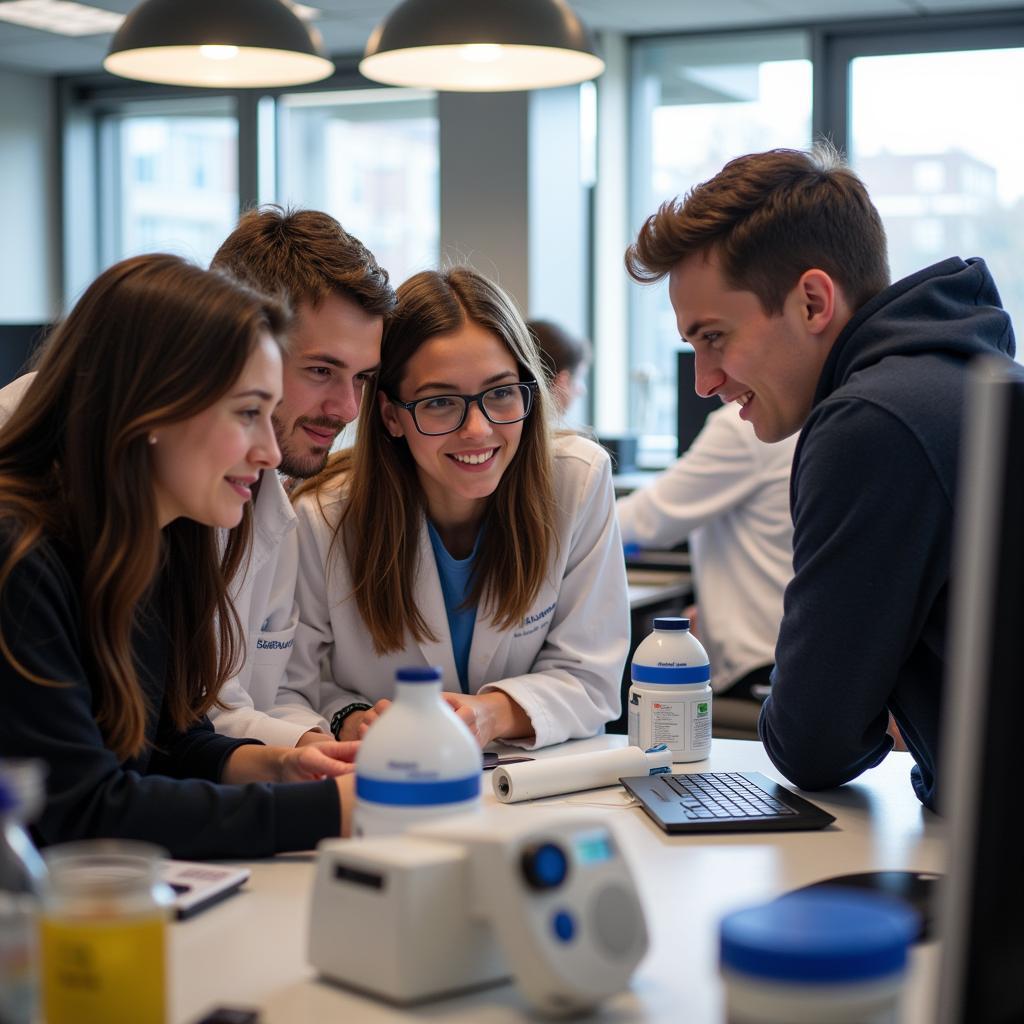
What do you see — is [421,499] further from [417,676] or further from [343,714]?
[417,676]

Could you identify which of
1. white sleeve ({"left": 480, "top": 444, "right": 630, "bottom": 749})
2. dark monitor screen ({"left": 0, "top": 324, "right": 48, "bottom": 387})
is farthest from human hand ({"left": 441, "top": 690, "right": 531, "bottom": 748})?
dark monitor screen ({"left": 0, "top": 324, "right": 48, "bottom": 387})

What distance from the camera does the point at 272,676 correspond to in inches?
73.8

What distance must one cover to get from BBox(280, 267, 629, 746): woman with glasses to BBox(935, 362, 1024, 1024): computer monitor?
1.14 metres

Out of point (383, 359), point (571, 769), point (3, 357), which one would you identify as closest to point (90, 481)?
point (571, 769)

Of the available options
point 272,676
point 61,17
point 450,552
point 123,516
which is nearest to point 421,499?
point 450,552

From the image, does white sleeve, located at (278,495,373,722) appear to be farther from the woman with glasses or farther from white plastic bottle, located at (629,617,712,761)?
white plastic bottle, located at (629,617,712,761)

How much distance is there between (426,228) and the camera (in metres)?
5.93

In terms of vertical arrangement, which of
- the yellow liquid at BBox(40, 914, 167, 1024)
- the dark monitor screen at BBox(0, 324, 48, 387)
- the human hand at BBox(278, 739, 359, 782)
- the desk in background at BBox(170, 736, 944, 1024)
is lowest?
the desk in background at BBox(170, 736, 944, 1024)

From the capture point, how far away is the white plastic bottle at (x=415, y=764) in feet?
3.46

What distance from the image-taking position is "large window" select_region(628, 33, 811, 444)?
17.4ft

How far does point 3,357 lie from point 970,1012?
349 centimetres

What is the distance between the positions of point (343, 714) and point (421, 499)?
38 centimetres

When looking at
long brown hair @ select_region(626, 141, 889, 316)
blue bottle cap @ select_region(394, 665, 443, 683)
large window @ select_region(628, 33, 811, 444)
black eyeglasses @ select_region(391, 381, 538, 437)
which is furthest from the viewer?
large window @ select_region(628, 33, 811, 444)

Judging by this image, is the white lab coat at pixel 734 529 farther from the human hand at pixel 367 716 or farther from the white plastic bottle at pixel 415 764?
the white plastic bottle at pixel 415 764
